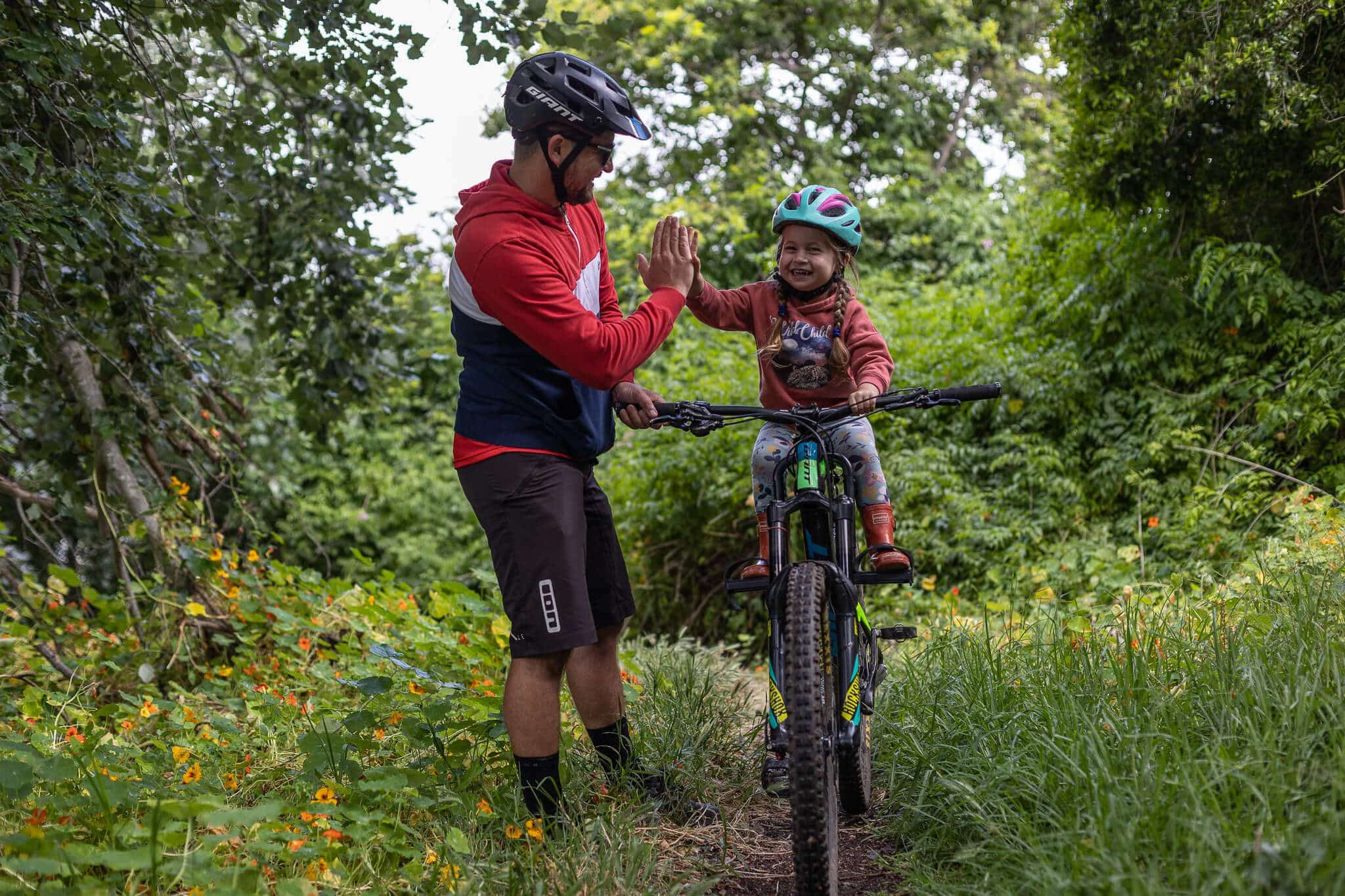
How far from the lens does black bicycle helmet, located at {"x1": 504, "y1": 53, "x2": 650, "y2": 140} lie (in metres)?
2.90

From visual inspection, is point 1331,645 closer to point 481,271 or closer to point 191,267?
point 481,271

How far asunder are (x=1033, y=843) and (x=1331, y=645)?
1.03 metres

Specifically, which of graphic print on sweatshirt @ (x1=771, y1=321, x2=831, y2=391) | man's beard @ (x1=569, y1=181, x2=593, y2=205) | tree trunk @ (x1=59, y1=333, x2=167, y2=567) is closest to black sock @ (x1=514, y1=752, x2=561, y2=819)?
graphic print on sweatshirt @ (x1=771, y1=321, x2=831, y2=391)

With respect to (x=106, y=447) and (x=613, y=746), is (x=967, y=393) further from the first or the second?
(x=106, y=447)

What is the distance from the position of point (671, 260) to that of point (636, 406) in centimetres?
44

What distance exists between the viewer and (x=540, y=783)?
10.0 feet

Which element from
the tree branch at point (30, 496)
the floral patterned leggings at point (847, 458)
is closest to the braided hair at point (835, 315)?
the floral patterned leggings at point (847, 458)

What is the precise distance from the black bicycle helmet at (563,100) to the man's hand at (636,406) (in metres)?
0.71

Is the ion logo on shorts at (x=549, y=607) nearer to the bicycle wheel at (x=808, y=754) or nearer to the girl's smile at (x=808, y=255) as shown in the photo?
the bicycle wheel at (x=808, y=754)

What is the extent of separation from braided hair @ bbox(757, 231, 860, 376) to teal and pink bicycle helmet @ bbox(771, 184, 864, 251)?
43mm

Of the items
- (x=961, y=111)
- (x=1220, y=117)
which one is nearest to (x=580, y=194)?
(x=1220, y=117)

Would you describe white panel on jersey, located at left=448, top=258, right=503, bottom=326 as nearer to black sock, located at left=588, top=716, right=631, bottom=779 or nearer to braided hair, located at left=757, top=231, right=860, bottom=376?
braided hair, located at left=757, top=231, right=860, bottom=376

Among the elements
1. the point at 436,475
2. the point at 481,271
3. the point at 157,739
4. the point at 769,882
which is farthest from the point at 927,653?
the point at 436,475

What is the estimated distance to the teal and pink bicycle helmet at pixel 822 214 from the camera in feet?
11.0
